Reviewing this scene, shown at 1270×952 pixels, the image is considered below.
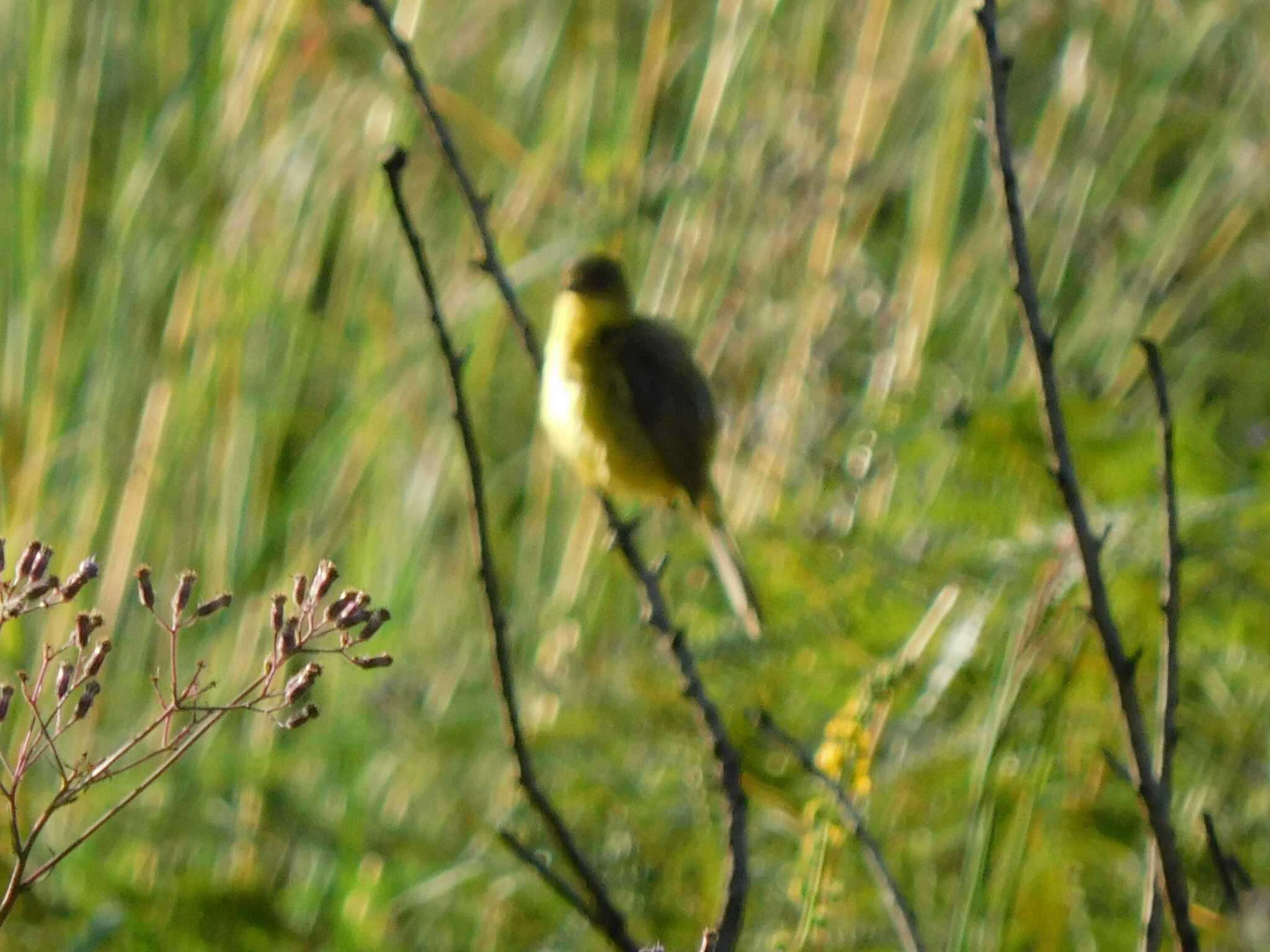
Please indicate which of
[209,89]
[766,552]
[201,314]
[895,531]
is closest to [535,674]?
[766,552]

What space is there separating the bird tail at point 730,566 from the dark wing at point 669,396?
1.3 inches

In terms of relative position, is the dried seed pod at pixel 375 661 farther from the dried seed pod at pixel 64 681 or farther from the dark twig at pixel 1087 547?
the dark twig at pixel 1087 547

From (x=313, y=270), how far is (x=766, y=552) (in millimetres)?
1023

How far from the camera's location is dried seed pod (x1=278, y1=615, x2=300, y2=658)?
1.11 meters

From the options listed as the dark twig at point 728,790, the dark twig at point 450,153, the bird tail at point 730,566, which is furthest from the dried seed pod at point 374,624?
the bird tail at point 730,566

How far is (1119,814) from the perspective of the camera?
89.3 inches

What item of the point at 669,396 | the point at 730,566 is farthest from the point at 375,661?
the point at 669,396

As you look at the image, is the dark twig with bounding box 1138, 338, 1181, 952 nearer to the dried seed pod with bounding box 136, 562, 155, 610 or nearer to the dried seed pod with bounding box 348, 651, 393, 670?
the dried seed pod with bounding box 348, 651, 393, 670

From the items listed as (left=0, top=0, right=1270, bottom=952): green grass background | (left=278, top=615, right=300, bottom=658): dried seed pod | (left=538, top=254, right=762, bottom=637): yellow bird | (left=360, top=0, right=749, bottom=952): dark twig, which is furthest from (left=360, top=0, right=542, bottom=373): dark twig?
(left=538, top=254, right=762, bottom=637): yellow bird

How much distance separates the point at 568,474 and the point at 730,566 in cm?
61

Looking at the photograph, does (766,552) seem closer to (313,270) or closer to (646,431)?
(646,431)

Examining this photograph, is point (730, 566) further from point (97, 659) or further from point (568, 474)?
point (97, 659)

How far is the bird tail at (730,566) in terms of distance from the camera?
250cm

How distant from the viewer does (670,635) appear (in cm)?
151
